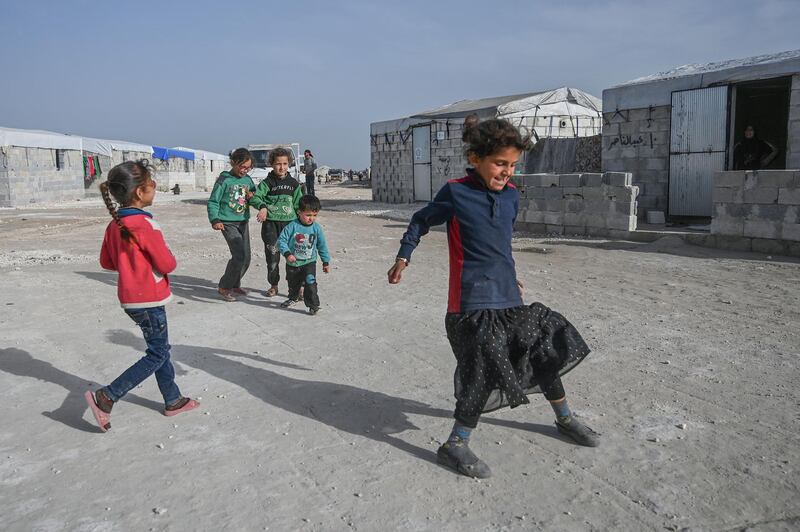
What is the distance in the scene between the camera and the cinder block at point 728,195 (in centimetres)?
975

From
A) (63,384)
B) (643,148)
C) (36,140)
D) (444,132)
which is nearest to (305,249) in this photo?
(63,384)

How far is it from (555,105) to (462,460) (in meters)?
Result: 18.6

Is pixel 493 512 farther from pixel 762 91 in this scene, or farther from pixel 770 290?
pixel 762 91

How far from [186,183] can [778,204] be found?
116 feet

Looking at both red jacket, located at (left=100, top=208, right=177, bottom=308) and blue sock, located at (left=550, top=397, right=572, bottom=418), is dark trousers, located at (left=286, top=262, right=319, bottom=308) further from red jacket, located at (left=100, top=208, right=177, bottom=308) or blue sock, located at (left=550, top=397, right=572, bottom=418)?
blue sock, located at (left=550, top=397, right=572, bottom=418)

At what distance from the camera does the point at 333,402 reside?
12.8 ft

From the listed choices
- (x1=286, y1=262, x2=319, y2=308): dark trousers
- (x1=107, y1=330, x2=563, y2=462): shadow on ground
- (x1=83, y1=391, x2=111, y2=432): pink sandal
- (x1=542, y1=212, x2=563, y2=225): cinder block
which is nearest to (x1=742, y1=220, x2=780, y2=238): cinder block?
(x1=542, y1=212, x2=563, y2=225): cinder block

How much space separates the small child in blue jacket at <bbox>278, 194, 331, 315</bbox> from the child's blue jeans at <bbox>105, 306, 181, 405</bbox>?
8.29 feet

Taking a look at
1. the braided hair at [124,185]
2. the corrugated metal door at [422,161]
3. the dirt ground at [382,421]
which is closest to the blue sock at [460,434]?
the dirt ground at [382,421]

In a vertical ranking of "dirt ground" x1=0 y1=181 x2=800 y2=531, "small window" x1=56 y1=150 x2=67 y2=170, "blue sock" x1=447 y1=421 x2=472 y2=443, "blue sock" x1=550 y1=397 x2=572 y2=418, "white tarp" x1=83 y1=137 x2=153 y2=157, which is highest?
"white tarp" x1=83 y1=137 x2=153 y2=157

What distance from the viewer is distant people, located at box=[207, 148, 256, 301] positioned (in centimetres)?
691

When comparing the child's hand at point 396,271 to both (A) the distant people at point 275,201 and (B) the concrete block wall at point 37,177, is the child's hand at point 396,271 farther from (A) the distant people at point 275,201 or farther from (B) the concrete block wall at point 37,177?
(B) the concrete block wall at point 37,177

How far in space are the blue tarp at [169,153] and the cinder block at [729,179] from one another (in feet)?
107

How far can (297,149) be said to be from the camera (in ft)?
94.3
